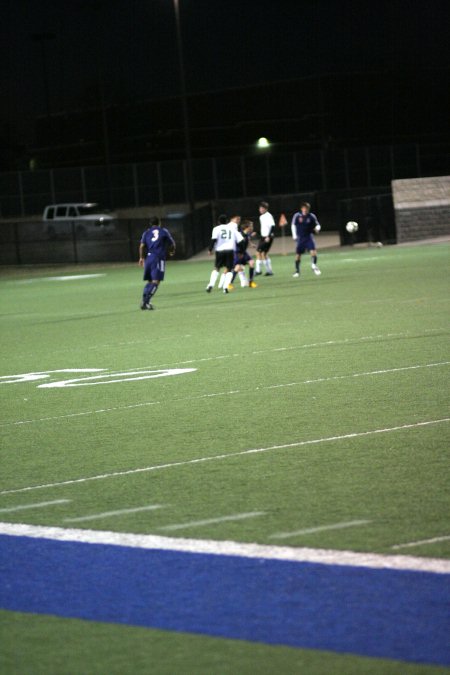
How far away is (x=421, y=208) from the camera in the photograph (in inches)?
2024

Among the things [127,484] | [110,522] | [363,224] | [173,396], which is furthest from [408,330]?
[363,224]

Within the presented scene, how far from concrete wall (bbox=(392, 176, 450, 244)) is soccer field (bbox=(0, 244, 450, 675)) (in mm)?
34365

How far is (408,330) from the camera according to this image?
55.4 ft

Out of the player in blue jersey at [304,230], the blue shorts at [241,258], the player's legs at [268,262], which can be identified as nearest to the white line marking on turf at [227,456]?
the blue shorts at [241,258]

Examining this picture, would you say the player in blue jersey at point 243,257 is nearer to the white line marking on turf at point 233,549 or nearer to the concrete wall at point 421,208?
the concrete wall at point 421,208

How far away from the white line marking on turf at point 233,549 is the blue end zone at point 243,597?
0.08 metres

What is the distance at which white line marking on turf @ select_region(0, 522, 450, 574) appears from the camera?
18.6 feet

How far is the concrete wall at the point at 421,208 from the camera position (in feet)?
167

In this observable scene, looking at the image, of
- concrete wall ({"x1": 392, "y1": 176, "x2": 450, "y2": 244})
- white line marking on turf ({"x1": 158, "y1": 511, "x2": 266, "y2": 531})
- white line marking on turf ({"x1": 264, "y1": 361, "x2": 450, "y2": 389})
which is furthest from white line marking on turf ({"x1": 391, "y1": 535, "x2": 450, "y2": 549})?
concrete wall ({"x1": 392, "y1": 176, "x2": 450, "y2": 244})

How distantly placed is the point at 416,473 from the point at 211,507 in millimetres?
1345

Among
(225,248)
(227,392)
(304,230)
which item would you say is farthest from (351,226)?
(227,392)

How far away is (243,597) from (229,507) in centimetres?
Result: 180

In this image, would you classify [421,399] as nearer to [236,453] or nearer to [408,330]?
[236,453]

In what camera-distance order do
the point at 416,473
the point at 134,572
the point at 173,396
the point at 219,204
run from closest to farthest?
1. the point at 134,572
2. the point at 416,473
3. the point at 173,396
4. the point at 219,204
